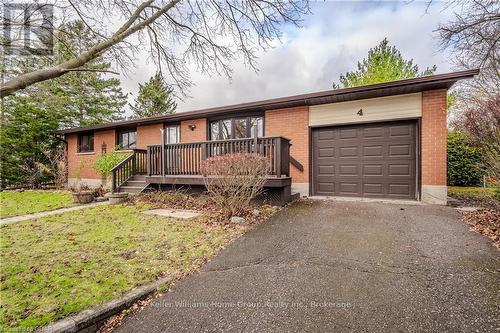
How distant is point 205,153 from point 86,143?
35.7 ft

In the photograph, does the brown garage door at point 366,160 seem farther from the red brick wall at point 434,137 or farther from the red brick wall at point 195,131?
the red brick wall at point 195,131

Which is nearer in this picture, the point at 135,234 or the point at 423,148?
the point at 135,234

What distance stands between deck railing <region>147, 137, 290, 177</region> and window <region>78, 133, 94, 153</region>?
7.72m

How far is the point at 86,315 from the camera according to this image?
226 centimetres

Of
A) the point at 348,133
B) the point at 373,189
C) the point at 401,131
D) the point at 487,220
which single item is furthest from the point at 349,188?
the point at 487,220

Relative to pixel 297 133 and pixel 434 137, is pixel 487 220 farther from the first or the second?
pixel 297 133

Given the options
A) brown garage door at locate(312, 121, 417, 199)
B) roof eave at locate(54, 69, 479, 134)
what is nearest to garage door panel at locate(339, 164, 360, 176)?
brown garage door at locate(312, 121, 417, 199)

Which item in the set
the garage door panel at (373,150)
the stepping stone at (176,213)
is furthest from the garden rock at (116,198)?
the garage door panel at (373,150)

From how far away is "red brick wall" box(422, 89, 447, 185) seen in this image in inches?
266

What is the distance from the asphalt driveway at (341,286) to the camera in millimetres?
2172

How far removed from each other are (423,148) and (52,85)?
10.4 metres

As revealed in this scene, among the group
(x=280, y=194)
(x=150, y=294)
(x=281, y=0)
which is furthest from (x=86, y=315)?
(x=281, y=0)

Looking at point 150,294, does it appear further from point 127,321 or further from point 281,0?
point 281,0

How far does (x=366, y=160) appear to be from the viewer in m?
7.70
